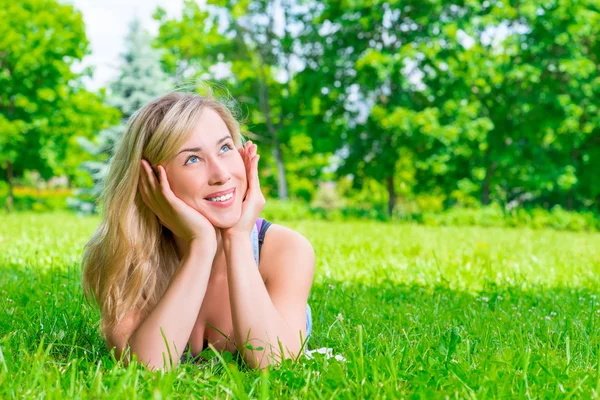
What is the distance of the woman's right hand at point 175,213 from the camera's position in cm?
241

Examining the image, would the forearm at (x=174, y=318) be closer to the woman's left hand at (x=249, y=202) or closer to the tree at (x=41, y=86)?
the woman's left hand at (x=249, y=202)

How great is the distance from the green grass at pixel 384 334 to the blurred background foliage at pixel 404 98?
1111 cm

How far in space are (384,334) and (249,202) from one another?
1.12 meters

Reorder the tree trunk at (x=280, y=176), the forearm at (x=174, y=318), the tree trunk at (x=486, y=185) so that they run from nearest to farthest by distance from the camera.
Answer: the forearm at (x=174, y=318) → the tree trunk at (x=486, y=185) → the tree trunk at (x=280, y=176)

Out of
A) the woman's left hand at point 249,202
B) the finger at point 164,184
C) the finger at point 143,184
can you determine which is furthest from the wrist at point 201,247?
the finger at point 143,184

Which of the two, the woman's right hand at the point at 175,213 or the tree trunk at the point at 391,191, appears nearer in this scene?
the woman's right hand at the point at 175,213

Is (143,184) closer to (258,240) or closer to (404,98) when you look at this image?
(258,240)

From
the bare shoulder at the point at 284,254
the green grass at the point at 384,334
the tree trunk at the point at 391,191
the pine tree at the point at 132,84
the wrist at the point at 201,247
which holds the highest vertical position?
the pine tree at the point at 132,84

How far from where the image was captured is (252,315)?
233 cm

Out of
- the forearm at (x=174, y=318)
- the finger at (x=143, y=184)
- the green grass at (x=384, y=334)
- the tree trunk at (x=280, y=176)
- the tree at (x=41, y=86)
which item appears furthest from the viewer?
the tree trunk at (x=280, y=176)

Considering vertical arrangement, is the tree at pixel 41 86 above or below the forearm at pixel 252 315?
above

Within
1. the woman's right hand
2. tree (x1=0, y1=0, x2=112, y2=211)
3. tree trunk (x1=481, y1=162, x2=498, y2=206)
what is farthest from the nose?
tree trunk (x1=481, y1=162, x2=498, y2=206)

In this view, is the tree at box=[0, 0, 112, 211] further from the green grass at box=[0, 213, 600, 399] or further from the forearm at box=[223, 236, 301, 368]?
the forearm at box=[223, 236, 301, 368]

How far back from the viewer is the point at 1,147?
19.5m
